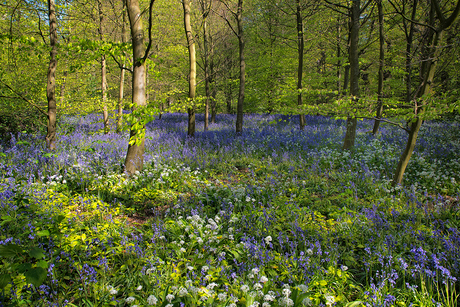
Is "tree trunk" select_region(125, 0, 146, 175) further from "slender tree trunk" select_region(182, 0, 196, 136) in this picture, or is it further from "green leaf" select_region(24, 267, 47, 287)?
"green leaf" select_region(24, 267, 47, 287)

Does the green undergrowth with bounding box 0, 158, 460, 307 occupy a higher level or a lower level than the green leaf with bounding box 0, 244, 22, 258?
lower

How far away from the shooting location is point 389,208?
4125 mm

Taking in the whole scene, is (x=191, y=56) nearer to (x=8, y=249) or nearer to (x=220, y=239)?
(x=220, y=239)

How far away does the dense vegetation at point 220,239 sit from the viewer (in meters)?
2.27

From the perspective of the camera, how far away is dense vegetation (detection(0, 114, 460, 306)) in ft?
7.46

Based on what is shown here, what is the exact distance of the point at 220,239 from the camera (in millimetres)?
3166

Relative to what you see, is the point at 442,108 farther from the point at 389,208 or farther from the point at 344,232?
the point at 344,232

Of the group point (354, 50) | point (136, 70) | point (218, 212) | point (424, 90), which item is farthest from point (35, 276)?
point (354, 50)

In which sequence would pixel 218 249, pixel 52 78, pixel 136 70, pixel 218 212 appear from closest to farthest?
pixel 218 249 → pixel 218 212 → pixel 136 70 → pixel 52 78

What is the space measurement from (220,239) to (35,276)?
1968mm

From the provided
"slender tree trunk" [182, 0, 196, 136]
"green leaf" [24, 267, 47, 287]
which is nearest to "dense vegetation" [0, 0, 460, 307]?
"green leaf" [24, 267, 47, 287]

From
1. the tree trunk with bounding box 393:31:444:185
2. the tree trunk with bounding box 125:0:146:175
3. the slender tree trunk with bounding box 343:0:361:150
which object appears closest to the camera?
the tree trunk with bounding box 393:31:444:185

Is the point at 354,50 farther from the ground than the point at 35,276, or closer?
farther from the ground

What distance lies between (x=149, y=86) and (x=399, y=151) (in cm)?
1243
